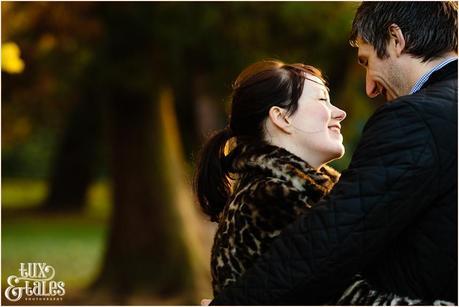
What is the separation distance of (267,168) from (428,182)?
0.53 meters

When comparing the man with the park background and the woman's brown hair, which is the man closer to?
the woman's brown hair

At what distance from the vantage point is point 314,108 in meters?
2.75

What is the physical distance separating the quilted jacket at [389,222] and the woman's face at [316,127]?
1.32 ft

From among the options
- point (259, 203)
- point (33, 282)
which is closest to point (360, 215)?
point (259, 203)

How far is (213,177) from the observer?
285 cm

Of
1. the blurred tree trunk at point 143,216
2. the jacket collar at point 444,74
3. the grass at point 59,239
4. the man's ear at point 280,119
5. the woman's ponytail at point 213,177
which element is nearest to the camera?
the jacket collar at point 444,74

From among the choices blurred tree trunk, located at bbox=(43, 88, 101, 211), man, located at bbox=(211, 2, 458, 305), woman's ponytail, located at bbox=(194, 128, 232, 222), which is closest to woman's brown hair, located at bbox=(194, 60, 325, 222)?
woman's ponytail, located at bbox=(194, 128, 232, 222)

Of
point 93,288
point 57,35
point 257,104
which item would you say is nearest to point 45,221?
point 93,288

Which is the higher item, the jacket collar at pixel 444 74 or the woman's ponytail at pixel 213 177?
the jacket collar at pixel 444 74

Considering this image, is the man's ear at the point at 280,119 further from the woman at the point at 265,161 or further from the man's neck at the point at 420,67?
the man's neck at the point at 420,67

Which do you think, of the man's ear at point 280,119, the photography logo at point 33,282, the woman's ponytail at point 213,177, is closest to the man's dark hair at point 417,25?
the man's ear at point 280,119

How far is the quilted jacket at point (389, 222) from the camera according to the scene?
218 centimetres

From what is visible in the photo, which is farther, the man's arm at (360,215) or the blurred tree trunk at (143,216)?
the blurred tree trunk at (143,216)

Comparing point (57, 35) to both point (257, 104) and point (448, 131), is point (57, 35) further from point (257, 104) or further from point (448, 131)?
point (448, 131)
